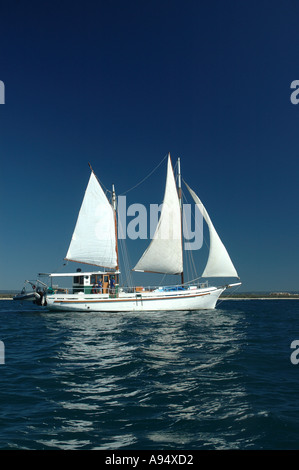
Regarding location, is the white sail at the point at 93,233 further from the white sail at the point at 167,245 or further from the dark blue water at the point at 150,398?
the dark blue water at the point at 150,398

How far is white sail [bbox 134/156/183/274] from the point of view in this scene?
1811 inches

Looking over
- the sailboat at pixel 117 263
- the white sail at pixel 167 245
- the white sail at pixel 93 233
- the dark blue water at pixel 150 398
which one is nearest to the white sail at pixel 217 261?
the sailboat at pixel 117 263

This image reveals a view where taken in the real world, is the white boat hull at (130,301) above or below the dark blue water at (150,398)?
below

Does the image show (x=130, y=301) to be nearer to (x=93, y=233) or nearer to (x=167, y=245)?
(x=167, y=245)

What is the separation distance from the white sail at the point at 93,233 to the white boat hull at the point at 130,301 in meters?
6.68

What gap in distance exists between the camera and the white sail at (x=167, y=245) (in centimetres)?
4600

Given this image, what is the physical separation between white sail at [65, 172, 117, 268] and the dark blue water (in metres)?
31.8

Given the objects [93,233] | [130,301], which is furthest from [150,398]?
[93,233]

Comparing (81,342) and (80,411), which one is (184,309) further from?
(80,411)

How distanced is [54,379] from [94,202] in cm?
3941

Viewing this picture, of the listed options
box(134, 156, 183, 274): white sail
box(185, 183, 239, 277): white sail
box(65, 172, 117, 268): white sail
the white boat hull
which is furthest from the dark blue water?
box(65, 172, 117, 268): white sail

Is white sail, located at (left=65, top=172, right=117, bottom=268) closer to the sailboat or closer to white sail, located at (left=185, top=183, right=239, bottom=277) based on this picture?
the sailboat

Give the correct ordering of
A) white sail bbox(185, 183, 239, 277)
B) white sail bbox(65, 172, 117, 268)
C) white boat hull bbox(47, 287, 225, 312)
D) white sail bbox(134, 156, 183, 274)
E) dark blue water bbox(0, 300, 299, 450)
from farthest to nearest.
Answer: white sail bbox(65, 172, 117, 268) → white sail bbox(134, 156, 183, 274) → white sail bbox(185, 183, 239, 277) → white boat hull bbox(47, 287, 225, 312) → dark blue water bbox(0, 300, 299, 450)
